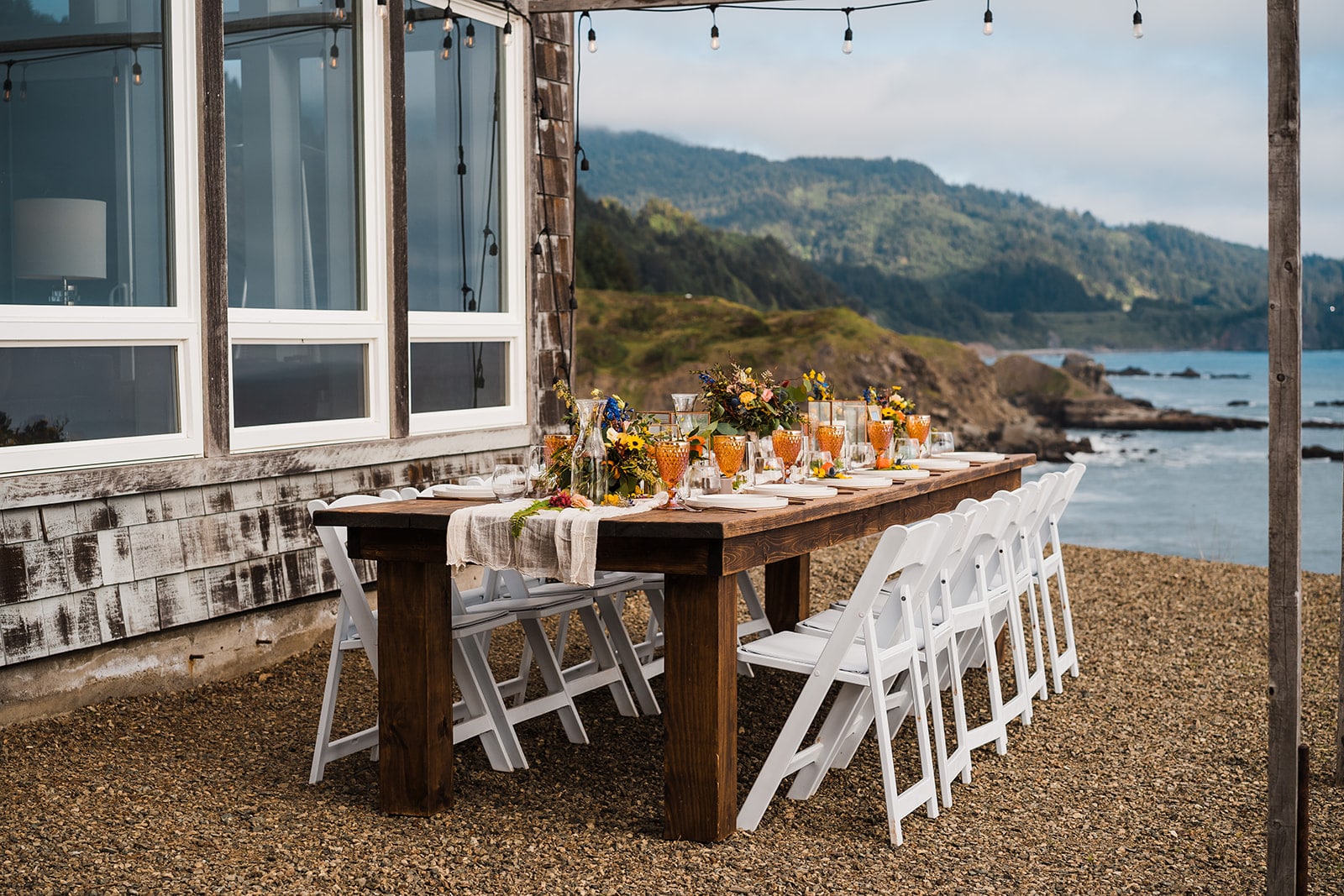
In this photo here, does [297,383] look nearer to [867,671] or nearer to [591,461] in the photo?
[591,461]

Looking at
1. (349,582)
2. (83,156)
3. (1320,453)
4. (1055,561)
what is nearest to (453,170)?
(83,156)

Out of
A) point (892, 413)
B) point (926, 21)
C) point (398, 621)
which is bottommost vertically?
point (398, 621)

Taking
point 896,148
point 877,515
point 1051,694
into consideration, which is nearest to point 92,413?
point 877,515

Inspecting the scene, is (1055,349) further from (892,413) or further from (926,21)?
(892,413)

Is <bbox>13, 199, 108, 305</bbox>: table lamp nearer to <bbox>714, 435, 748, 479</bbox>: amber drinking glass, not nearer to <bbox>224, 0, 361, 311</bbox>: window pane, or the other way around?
<bbox>224, 0, 361, 311</bbox>: window pane

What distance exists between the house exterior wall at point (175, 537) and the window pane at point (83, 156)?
315mm

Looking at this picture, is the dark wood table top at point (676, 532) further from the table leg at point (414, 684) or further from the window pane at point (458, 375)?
the window pane at point (458, 375)

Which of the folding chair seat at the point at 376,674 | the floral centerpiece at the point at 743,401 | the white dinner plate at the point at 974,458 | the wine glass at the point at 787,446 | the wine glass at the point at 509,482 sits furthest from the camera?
the white dinner plate at the point at 974,458

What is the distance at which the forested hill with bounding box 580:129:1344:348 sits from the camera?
1780 inches

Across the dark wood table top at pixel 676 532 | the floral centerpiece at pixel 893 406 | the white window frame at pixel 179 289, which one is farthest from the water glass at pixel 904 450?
the white window frame at pixel 179 289

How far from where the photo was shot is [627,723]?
4.67 meters

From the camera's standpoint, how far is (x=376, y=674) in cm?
392

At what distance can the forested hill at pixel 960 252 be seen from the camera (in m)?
45.2

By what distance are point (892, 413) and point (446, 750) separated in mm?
2327
